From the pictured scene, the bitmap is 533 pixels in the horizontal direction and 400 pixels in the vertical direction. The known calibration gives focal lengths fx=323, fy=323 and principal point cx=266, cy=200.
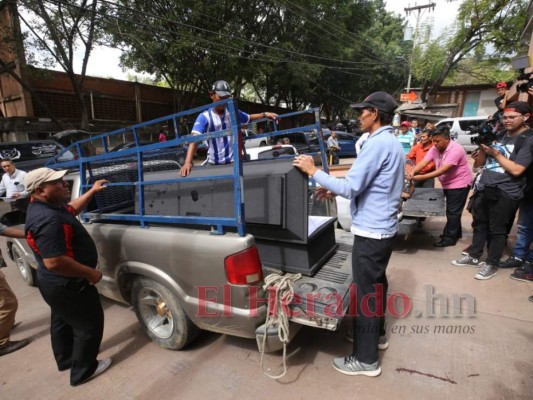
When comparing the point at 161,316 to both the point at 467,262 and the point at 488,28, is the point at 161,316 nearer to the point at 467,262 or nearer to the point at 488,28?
the point at 467,262

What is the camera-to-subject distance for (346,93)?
2867 centimetres

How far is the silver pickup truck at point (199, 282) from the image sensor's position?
216 cm

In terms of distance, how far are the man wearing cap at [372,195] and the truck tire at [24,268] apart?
12.7 ft

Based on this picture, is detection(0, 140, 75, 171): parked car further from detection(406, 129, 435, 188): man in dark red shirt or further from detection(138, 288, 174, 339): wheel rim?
detection(406, 129, 435, 188): man in dark red shirt

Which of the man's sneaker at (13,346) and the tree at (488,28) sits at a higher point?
the tree at (488,28)

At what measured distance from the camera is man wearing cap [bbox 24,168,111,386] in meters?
2.16

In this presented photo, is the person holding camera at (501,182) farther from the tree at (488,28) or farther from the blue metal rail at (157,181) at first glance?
the tree at (488,28)

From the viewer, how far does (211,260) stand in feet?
7.22

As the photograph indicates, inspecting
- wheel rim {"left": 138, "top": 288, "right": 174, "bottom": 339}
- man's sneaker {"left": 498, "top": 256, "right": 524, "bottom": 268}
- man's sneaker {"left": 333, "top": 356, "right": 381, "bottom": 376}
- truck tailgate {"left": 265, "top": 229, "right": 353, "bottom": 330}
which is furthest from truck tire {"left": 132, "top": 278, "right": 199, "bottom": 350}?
man's sneaker {"left": 498, "top": 256, "right": 524, "bottom": 268}

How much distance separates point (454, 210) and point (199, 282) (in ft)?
12.8

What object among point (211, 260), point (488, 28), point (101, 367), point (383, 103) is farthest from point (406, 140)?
point (488, 28)

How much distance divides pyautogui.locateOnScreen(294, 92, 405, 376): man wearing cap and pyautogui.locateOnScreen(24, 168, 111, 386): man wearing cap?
1.68 m

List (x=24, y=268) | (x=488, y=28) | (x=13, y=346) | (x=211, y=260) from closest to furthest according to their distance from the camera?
(x=211, y=260), (x=13, y=346), (x=24, y=268), (x=488, y=28)

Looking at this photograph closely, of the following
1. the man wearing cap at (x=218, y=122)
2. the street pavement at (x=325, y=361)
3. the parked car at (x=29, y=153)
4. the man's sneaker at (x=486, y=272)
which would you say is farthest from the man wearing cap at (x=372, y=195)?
the parked car at (x=29, y=153)
